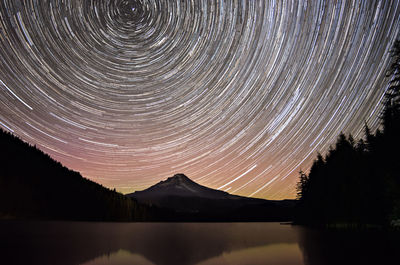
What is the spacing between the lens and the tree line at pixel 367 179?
2226 cm

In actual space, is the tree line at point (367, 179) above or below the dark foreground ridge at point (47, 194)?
below

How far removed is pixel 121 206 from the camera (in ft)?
359

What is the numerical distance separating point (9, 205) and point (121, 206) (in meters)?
33.3

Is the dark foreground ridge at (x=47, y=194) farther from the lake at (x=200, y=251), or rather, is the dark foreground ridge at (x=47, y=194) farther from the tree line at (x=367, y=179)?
the lake at (x=200, y=251)

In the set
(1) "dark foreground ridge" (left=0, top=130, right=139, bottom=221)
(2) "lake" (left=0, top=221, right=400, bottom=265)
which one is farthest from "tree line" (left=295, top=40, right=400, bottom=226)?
(1) "dark foreground ridge" (left=0, top=130, right=139, bottom=221)

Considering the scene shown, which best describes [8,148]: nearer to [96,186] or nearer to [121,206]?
[96,186]

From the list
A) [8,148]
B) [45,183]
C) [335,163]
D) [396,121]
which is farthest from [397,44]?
[8,148]

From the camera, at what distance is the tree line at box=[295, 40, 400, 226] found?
22.3 m

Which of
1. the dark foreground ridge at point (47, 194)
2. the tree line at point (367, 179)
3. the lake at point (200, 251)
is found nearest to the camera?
the lake at point (200, 251)

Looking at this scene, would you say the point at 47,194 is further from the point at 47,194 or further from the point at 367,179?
the point at 367,179

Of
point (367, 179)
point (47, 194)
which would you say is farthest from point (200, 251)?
point (47, 194)

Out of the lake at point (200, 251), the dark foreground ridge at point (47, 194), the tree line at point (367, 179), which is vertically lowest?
the lake at point (200, 251)

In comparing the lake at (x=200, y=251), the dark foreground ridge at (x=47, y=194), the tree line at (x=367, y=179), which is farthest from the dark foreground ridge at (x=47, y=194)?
the lake at (x=200, y=251)

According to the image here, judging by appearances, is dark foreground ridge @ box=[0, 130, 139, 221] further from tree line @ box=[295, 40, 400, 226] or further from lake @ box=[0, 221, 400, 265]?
lake @ box=[0, 221, 400, 265]
